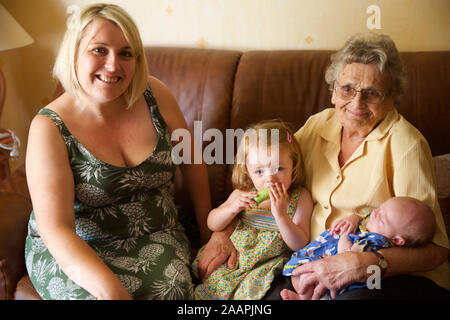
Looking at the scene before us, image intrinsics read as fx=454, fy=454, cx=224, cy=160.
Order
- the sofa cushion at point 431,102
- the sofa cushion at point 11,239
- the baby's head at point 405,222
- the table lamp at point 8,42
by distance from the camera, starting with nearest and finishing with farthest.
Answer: the baby's head at point 405,222
the sofa cushion at point 11,239
the sofa cushion at point 431,102
the table lamp at point 8,42

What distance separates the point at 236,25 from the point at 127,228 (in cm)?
118

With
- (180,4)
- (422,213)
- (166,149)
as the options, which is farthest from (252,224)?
(180,4)

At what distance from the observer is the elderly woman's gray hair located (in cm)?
151

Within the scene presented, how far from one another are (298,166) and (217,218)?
35cm

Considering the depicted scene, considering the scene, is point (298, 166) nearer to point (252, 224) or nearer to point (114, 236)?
point (252, 224)

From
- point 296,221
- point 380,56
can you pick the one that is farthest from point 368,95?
point 296,221

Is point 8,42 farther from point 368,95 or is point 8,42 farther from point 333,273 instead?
point 333,273

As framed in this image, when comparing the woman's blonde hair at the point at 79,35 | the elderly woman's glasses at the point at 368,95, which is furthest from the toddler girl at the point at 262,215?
the woman's blonde hair at the point at 79,35

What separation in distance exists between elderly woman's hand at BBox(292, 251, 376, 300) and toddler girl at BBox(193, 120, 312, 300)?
0.45ft

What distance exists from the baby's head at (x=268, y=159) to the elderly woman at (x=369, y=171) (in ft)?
0.38

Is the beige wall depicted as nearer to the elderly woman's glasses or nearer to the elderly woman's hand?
the elderly woman's glasses

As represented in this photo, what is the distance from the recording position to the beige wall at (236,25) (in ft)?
6.82

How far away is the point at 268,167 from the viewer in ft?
5.08

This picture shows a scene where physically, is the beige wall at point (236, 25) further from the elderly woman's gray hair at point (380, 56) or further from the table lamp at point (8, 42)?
the elderly woman's gray hair at point (380, 56)
